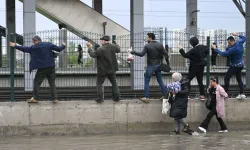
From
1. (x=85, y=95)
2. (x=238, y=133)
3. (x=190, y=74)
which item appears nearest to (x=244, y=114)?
(x=238, y=133)

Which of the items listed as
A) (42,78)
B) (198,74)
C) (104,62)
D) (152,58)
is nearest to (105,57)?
(104,62)

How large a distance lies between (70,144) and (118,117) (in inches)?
86.0

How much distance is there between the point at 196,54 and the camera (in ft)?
40.1

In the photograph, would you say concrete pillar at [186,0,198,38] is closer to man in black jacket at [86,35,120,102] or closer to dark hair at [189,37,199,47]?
dark hair at [189,37,199,47]

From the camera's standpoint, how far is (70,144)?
1006cm

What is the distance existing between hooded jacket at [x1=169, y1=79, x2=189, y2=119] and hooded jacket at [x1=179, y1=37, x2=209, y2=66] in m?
1.19

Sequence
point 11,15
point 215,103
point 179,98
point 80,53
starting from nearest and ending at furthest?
1. point 179,98
2. point 215,103
3. point 80,53
4. point 11,15

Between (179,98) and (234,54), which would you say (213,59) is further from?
(179,98)

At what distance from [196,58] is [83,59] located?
5.18 meters

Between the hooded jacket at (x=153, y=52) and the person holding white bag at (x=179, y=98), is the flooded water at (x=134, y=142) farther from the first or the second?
the hooded jacket at (x=153, y=52)

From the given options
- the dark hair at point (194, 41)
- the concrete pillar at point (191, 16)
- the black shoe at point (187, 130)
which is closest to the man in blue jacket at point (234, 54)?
the dark hair at point (194, 41)

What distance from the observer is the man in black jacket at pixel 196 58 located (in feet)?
40.1

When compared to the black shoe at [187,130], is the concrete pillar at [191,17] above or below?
above

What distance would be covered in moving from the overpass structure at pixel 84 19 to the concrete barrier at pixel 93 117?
1.91 meters
